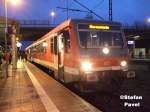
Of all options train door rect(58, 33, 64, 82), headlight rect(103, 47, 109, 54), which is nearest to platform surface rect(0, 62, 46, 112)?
train door rect(58, 33, 64, 82)

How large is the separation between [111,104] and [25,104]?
3155 millimetres

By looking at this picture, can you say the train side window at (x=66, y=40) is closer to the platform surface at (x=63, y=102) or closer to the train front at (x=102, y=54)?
Result: the train front at (x=102, y=54)

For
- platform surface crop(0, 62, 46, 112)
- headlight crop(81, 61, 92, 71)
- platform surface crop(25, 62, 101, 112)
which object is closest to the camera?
platform surface crop(25, 62, 101, 112)

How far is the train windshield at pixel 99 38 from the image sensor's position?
533 inches

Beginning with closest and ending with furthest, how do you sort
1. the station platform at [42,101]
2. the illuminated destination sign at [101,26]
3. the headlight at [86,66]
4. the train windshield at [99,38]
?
the station platform at [42,101] → the headlight at [86,66] → the train windshield at [99,38] → the illuminated destination sign at [101,26]

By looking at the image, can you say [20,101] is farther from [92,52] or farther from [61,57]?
[61,57]

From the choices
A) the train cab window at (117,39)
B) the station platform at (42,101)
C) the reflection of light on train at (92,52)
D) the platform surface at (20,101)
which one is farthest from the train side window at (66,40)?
the platform surface at (20,101)

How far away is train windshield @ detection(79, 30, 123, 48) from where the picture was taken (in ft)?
44.4

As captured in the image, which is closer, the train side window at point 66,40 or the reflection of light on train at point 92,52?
the reflection of light on train at point 92,52

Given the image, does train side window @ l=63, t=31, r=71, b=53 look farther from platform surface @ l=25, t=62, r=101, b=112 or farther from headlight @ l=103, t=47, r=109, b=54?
platform surface @ l=25, t=62, r=101, b=112

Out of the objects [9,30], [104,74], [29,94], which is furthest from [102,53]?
[9,30]

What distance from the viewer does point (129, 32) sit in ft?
232

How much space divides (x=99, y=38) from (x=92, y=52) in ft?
2.92

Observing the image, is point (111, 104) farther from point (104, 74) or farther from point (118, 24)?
point (118, 24)
